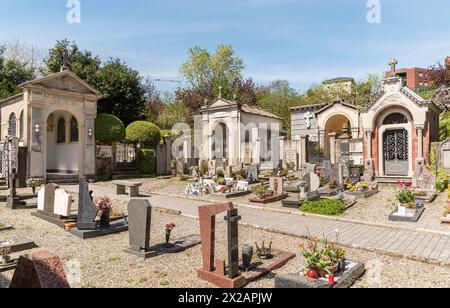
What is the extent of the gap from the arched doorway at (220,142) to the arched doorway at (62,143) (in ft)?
36.6

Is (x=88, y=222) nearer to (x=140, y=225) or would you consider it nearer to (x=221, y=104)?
(x=140, y=225)

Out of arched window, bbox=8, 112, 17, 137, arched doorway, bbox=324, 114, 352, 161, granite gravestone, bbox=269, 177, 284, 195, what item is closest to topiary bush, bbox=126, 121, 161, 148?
arched window, bbox=8, 112, 17, 137

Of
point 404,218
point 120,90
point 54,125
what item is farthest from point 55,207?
point 120,90

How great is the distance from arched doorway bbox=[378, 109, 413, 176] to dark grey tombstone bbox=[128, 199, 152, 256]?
57.8ft

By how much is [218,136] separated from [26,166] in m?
A: 15.8

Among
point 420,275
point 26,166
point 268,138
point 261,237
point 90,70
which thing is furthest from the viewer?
point 268,138

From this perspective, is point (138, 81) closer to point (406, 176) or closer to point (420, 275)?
point (406, 176)

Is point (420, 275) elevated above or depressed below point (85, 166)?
below

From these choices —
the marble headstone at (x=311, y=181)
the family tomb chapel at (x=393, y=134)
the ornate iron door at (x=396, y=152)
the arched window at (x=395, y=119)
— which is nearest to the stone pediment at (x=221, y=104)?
the family tomb chapel at (x=393, y=134)

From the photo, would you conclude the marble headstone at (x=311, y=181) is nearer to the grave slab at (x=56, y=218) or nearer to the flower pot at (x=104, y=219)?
the flower pot at (x=104, y=219)

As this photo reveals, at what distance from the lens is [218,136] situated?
30.1 meters

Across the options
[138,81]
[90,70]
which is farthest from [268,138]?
[90,70]

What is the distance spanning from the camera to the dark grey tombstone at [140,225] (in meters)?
7.12

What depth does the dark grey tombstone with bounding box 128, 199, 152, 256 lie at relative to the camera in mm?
7125
